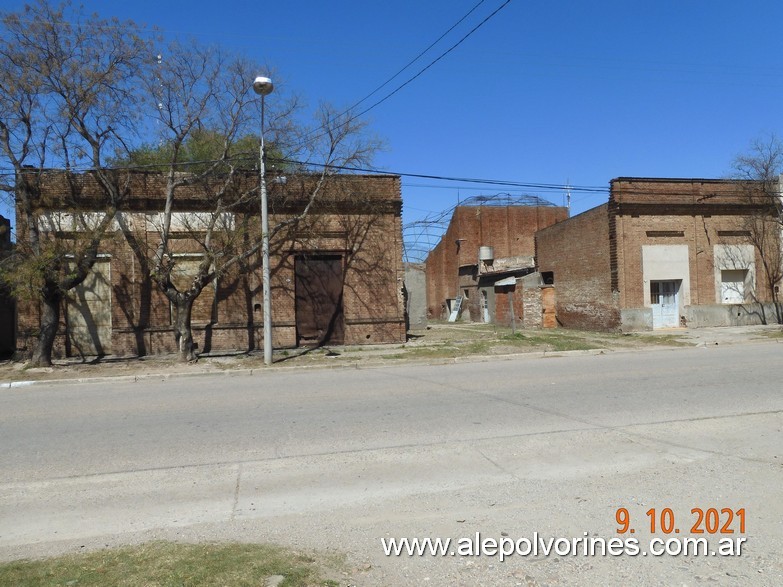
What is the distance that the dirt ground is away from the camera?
15523 mm

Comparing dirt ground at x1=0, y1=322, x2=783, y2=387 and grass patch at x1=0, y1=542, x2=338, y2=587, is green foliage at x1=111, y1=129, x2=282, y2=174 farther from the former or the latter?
grass patch at x1=0, y1=542, x2=338, y2=587

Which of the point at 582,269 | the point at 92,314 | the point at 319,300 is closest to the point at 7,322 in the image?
the point at 92,314

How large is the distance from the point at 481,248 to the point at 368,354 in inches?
840

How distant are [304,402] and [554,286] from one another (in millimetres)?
22399

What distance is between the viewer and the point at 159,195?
1922cm

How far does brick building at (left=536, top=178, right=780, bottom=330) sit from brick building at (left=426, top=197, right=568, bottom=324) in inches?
412

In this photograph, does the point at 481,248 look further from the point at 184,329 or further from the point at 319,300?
the point at 184,329

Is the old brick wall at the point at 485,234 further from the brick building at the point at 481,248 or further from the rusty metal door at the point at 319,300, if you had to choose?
the rusty metal door at the point at 319,300

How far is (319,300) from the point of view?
67.8 ft

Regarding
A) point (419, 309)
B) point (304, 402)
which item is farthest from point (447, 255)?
point (304, 402)

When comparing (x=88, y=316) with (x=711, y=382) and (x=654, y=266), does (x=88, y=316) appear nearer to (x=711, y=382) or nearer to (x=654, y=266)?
(x=711, y=382)

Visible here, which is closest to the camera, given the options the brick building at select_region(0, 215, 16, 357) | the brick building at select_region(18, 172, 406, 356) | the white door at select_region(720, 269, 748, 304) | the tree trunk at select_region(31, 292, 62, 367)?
the tree trunk at select_region(31, 292, 62, 367)

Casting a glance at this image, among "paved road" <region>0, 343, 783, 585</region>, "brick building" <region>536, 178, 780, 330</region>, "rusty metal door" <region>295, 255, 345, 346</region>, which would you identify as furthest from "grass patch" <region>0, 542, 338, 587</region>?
"brick building" <region>536, 178, 780, 330</region>

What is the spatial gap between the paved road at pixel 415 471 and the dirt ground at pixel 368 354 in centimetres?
472
